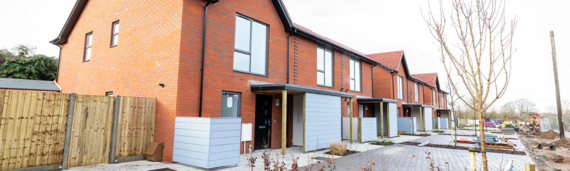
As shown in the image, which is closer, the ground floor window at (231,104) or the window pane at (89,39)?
the ground floor window at (231,104)

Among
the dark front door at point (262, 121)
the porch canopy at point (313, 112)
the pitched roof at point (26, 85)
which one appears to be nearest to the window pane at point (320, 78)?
the porch canopy at point (313, 112)

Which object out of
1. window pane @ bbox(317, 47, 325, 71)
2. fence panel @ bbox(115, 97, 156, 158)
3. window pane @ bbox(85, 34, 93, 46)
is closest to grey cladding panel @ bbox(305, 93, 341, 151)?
window pane @ bbox(317, 47, 325, 71)

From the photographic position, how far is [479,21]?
12.1ft

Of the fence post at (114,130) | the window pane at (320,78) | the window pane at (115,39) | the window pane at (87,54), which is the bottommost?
the fence post at (114,130)

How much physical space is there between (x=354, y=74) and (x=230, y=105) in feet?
32.4

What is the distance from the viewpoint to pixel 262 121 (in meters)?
10.1

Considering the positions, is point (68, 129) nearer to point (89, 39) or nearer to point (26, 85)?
point (89, 39)

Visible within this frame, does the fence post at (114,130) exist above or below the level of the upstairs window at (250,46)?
below

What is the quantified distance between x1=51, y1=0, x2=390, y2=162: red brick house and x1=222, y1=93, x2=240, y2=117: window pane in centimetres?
3

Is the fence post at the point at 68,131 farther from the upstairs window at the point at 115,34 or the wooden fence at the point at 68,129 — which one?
the upstairs window at the point at 115,34

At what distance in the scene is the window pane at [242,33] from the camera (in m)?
9.33

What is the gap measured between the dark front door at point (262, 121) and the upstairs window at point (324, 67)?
12.6 ft

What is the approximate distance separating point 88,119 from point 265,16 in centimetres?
650

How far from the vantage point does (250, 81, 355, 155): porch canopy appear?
884 centimetres
